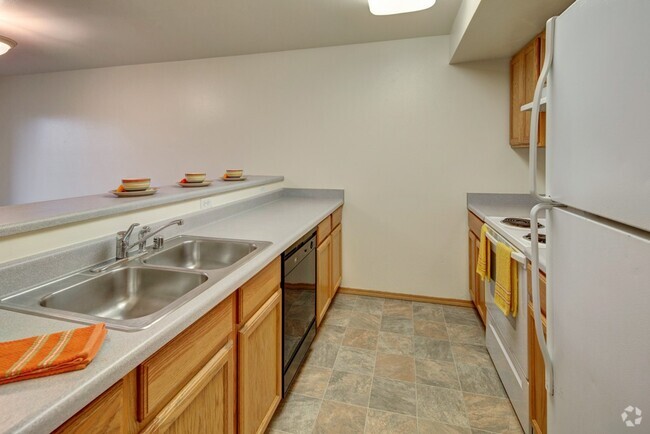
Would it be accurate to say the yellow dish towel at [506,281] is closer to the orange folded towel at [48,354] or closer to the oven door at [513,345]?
the oven door at [513,345]

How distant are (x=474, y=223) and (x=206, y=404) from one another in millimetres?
2288

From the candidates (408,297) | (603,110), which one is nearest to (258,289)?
(603,110)

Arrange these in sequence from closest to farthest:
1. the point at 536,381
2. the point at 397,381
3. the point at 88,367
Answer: the point at 88,367
the point at 536,381
the point at 397,381

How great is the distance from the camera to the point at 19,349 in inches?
25.2

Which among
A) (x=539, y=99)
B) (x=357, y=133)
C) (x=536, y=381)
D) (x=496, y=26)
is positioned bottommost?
(x=536, y=381)

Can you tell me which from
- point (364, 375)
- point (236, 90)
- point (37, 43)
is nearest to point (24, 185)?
point (37, 43)

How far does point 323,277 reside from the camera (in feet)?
8.02

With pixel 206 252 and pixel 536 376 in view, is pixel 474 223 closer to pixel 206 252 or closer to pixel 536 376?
pixel 536 376

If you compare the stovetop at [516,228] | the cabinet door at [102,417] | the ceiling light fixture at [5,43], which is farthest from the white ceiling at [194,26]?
the cabinet door at [102,417]

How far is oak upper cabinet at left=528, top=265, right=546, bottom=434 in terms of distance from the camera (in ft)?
4.18

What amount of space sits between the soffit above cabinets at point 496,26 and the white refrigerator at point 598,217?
119 centimetres

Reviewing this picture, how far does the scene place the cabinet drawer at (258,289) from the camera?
1.19 metres

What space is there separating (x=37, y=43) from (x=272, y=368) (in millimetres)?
3736

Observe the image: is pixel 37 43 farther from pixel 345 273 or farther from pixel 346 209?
pixel 345 273
